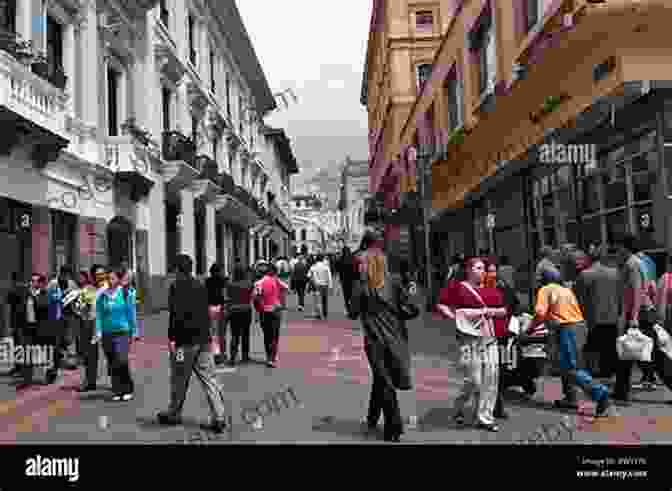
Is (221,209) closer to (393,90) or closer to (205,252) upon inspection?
(205,252)

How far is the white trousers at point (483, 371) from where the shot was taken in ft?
19.3

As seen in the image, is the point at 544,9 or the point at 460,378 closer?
the point at 460,378

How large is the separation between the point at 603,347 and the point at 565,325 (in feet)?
4.83

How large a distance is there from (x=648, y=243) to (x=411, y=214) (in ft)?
57.3

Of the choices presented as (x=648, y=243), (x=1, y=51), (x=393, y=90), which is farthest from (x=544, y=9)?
(x=393, y=90)

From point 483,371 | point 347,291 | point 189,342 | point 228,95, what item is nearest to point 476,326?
point 483,371

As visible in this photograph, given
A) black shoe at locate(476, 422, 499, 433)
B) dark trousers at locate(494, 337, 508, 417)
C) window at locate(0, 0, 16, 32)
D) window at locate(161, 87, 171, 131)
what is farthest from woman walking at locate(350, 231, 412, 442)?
window at locate(161, 87, 171, 131)

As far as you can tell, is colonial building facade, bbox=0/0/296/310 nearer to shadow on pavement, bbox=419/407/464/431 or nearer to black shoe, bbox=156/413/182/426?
black shoe, bbox=156/413/182/426

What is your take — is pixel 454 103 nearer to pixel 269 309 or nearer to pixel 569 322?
pixel 269 309

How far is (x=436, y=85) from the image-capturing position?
69.1 feet

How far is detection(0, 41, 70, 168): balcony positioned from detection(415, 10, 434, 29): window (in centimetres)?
2486

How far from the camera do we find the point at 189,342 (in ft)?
19.9

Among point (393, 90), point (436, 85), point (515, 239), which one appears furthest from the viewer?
point (393, 90)
